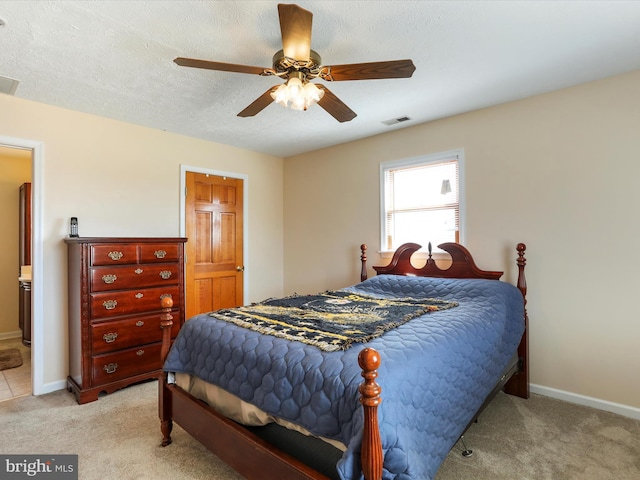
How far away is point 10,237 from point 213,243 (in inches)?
118

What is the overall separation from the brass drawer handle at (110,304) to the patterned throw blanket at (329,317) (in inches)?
49.7

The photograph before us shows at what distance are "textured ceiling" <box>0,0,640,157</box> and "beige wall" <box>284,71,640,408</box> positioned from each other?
0.71ft

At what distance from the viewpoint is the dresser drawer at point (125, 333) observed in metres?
2.89

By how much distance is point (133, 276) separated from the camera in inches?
122

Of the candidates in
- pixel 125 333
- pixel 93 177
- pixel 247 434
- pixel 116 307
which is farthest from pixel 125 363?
pixel 247 434

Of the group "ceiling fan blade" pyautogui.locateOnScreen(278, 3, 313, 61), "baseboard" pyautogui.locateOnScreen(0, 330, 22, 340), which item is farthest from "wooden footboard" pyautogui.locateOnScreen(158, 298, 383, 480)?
"baseboard" pyautogui.locateOnScreen(0, 330, 22, 340)

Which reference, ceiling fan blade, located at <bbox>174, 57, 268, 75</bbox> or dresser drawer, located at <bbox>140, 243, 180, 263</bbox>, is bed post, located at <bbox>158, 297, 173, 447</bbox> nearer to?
dresser drawer, located at <bbox>140, 243, 180, 263</bbox>

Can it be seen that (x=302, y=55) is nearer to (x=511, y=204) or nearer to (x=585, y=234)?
(x=511, y=204)

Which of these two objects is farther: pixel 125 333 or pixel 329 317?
pixel 125 333

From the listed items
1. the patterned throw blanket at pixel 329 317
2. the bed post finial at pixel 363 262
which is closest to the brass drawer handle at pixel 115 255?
the patterned throw blanket at pixel 329 317

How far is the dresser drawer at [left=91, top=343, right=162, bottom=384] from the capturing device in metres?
2.89

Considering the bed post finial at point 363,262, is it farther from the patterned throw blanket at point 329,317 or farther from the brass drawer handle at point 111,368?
the brass drawer handle at point 111,368

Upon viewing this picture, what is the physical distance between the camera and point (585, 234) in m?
2.71

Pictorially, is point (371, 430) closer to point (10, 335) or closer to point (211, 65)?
point (211, 65)
